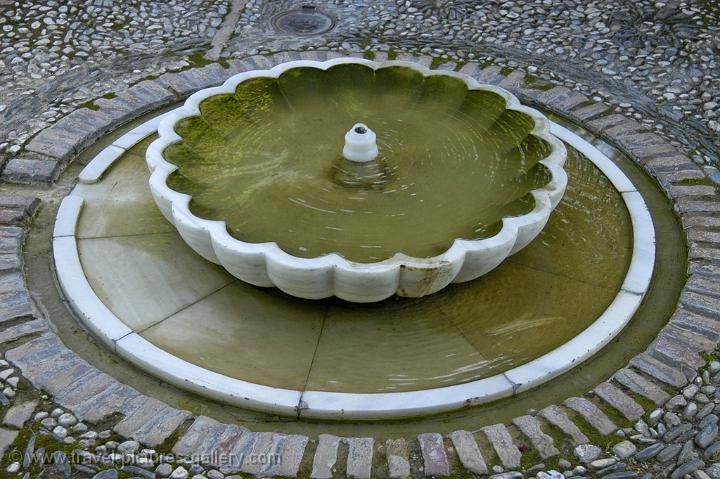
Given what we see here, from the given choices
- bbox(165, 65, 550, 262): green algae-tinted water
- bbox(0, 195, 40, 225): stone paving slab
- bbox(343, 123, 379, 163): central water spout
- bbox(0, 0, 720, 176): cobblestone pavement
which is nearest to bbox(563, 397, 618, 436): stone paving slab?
bbox(165, 65, 550, 262): green algae-tinted water

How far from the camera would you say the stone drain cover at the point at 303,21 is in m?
7.59

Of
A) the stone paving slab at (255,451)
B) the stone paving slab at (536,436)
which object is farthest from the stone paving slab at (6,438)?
the stone paving slab at (536,436)

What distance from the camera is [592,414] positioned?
3777 millimetres

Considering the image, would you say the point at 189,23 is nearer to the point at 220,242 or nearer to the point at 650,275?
the point at 220,242

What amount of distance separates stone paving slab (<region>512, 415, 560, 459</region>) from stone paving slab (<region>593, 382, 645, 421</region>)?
470 millimetres

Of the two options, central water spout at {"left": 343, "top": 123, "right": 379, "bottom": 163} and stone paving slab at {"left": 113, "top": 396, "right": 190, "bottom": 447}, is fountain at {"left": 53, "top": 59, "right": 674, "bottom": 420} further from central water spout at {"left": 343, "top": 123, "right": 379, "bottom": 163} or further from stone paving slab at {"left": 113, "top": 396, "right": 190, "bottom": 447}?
stone paving slab at {"left": 113, "top": 396, "right": 190, "bottom": 447}

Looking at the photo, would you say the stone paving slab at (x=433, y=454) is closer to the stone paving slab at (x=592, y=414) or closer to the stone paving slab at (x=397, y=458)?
the stone paving slab at (x=397, y=458)

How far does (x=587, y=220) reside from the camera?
16.8ft

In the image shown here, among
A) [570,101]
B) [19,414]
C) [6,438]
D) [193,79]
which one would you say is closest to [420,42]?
[570,101]

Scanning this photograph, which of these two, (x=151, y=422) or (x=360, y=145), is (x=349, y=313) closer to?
(x=360, y=145)

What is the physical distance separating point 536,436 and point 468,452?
395 mm

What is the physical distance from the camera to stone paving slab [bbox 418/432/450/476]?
11.4 feet

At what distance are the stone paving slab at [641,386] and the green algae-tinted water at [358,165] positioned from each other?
3.80 ft

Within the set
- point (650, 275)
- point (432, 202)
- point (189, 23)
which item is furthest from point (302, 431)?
point (189, 23)
